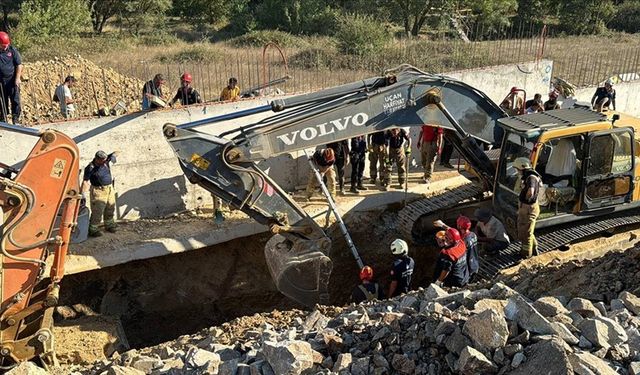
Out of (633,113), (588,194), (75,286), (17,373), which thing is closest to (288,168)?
(75,286)

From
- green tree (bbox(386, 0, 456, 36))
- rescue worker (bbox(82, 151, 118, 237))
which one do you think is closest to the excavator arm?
rescue worker (bbox(82, 151, 118, 237))

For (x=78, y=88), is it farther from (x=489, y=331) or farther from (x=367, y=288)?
(x=489, y=331)

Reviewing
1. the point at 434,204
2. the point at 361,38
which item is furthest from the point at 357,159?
the point at 361,38

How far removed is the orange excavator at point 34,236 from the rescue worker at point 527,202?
5.41 metres

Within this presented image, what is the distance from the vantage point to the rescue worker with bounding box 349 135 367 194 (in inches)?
466

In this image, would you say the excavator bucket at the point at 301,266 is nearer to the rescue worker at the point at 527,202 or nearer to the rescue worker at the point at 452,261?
the rescue worker at the point at 452,261

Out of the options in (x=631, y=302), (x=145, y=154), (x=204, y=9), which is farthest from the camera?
(x=204, y=9)

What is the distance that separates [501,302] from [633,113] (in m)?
12.5

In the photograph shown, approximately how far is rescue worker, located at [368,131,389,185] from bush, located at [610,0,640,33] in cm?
2407

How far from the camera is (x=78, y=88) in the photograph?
14.4 meters

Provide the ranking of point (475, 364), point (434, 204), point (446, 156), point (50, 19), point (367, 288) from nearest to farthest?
point (475, 364) → point (367, 288) → point (434, 204) → point (446, 156) → point (50, 19)

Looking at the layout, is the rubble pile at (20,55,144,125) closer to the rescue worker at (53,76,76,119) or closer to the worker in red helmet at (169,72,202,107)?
the rescue worker at (53,76,76,119)

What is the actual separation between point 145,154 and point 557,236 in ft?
21.0

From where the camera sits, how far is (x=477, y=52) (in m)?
19.9
